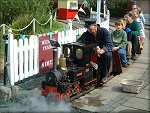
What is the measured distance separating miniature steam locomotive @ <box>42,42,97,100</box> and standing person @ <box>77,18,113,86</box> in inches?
13.8

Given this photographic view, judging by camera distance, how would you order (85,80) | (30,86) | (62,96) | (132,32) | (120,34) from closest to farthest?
1. (62,96)
2. (85,80)
3. (30,86)
4. (120,34)
5. (132,32)

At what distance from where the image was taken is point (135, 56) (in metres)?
10.3

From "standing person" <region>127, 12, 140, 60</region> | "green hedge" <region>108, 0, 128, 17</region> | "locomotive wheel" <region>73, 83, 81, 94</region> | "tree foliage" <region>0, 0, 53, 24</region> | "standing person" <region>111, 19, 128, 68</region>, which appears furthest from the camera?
"green hedge" <region>108, 0, 128, 17</region>

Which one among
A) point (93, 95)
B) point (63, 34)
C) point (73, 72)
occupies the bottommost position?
point (93, 95)

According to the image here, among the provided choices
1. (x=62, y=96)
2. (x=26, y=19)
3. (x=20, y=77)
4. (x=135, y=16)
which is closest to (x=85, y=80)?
(x=62, y=96)

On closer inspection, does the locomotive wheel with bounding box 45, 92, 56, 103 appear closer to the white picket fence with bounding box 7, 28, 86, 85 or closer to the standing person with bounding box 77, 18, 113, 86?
the white picket fence with bounding box 7, 28, 86, 85

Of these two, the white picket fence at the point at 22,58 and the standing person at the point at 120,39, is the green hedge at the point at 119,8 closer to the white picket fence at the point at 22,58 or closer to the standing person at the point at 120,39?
the standing person at the point at 120,39

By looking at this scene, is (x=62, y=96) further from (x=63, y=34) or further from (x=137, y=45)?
(x=137, y=45)

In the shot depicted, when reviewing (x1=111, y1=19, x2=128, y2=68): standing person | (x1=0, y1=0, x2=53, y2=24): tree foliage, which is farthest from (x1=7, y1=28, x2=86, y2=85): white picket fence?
(x1=0, y1=0, x2=53, y2=24): tree foliage

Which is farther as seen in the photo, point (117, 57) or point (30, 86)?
point (117, 57)

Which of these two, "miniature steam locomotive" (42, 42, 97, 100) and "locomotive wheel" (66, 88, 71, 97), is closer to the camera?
"miniature steam locomotive" (42, 42, 97, 100)

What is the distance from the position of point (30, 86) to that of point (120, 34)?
2998 millimetres

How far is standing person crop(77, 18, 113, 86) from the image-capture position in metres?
6.96

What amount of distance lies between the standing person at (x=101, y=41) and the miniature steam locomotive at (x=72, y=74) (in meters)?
0.35
